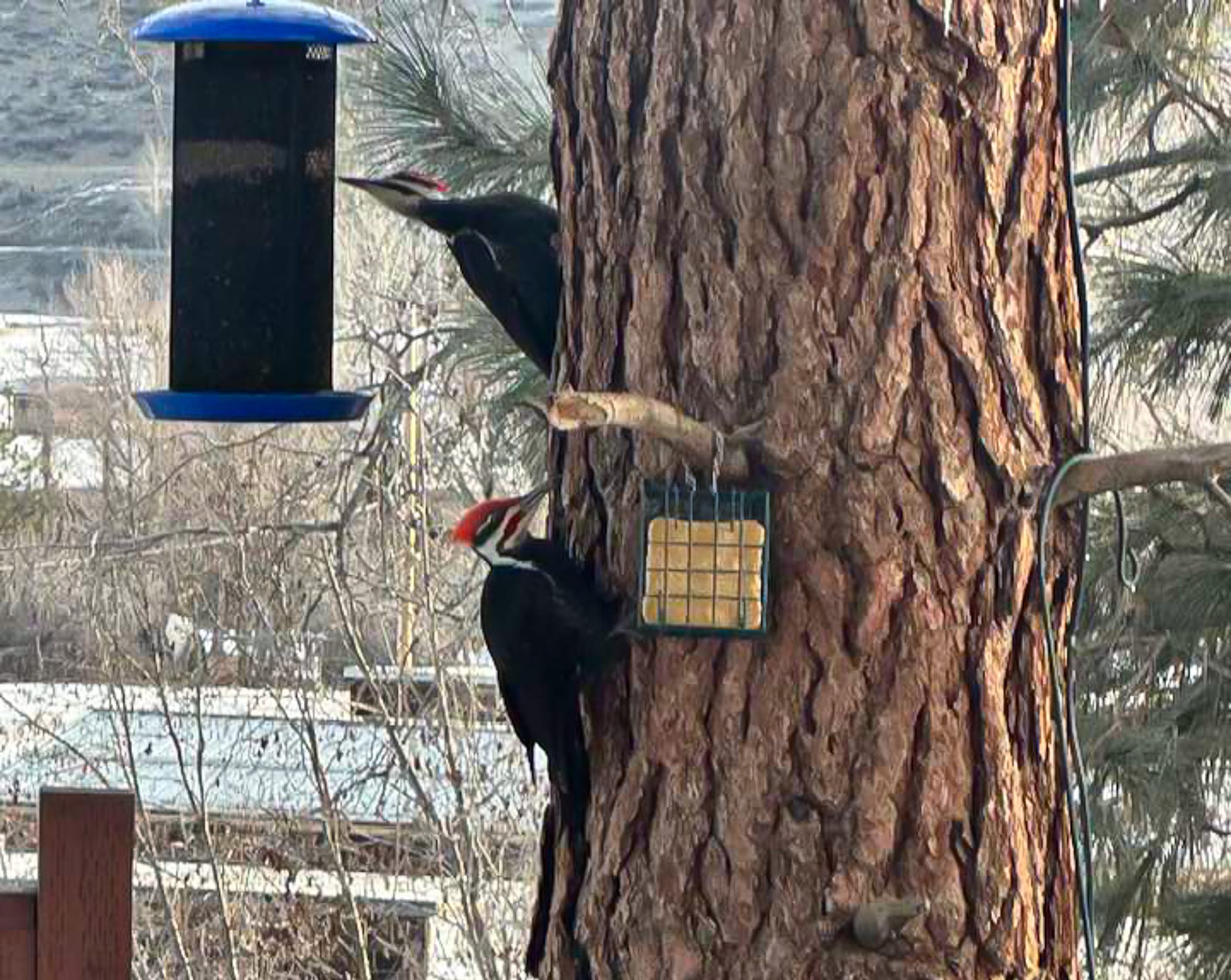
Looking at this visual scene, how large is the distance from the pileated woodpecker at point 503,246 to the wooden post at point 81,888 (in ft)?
2.17

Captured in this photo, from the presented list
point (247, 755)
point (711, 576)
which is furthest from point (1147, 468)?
point (247, 755)

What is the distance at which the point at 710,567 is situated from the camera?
5.03 ft

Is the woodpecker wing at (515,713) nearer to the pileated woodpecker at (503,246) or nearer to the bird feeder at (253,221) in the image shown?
the pileated woodpecker at (503,246)

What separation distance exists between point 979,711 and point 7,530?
254 inches

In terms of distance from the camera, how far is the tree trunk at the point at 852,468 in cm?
156

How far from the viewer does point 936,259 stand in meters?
1.58

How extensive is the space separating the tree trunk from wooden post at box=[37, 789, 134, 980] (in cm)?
41

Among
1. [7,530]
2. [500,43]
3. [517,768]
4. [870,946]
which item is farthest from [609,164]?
[7,530]

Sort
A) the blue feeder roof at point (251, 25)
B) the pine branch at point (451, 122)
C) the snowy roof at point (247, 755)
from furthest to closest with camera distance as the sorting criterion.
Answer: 1. the snowy roof at point (247, 755)
2. the pine branch at point (451, 122)
3. the blue feeder roof at point (251, 25)

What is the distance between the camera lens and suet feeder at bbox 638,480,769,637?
1.54 m

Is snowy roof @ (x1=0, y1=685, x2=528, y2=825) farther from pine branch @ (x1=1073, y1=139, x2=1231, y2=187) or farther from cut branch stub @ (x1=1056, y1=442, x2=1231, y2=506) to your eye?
cut branch stub @ (x1=1056, y1=442, x2=1231, y2=506)

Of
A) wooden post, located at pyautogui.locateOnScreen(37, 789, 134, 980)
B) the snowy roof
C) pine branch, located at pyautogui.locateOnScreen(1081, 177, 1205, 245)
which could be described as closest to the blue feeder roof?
wooden post, located at pyautogui.locateOnScreen(37, 789, 134, 980)

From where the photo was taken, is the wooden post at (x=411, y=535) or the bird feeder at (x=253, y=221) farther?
the wooden post at (x=411, y=535)

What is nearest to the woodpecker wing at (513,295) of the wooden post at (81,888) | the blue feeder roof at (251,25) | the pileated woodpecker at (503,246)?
the pileated woodpecker at (503,246)
